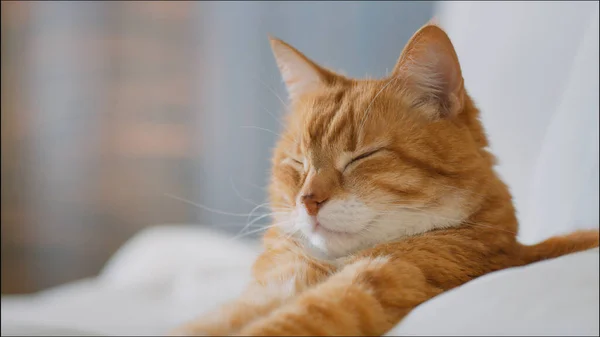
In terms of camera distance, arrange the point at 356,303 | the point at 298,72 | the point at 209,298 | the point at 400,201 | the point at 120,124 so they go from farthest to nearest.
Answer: the point at 120,124 → the point at 209,298 → the point at 298,72 → the point at 400,201 → the point at 356,303

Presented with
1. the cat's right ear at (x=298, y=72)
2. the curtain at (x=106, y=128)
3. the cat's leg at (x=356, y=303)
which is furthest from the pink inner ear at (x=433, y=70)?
the curtain at (x=106, y=128)

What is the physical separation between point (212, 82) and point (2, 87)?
1.15 m

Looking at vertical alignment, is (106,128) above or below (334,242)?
below

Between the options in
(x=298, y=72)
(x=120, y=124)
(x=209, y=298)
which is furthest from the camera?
(x=120, y=124)

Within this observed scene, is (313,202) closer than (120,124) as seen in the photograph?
Yes

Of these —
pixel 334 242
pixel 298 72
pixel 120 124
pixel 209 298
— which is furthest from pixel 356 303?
pixel 120 124

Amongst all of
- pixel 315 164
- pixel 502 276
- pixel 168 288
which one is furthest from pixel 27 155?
pixel 502 276

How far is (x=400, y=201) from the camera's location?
101cm

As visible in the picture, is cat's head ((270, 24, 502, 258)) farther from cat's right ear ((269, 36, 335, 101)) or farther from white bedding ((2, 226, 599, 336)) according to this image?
white bedding ((2, 226, 599, 336))

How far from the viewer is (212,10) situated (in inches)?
121

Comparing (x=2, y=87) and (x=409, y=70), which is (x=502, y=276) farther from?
(x=2, y=87)

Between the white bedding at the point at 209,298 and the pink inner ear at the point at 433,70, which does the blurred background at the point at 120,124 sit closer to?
the white bedding at the point at 209,298

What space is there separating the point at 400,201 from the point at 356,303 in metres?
0.24

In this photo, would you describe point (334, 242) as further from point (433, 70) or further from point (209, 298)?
point (209, 298)
